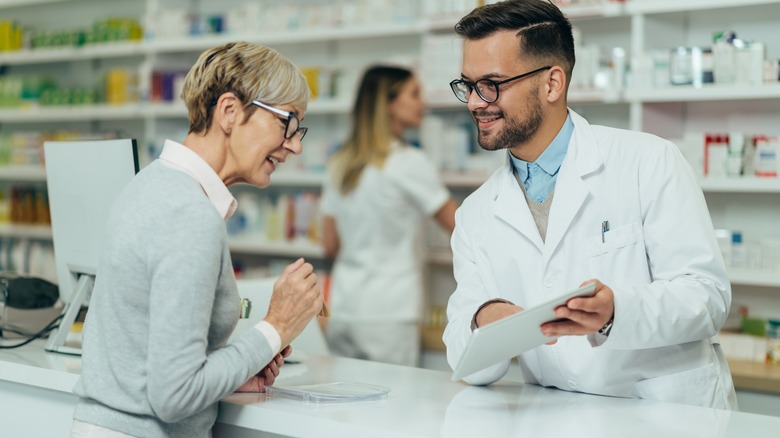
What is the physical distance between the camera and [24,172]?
6.36m

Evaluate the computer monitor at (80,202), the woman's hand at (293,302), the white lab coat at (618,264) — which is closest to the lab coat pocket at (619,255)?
the white lab coat at (618,264)

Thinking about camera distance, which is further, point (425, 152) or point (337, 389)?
point (425, 152)

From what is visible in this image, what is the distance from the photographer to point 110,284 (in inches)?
70.1

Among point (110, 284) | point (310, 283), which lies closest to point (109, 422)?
point (110, 284)

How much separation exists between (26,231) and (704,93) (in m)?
4.66

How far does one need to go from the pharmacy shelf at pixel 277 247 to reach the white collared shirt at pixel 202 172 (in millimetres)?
3009

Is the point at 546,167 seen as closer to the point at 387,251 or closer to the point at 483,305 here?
the point at 483,305

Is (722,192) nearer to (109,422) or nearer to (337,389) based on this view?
(337,389)

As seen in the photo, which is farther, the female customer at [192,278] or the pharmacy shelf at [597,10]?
the pharmacy shelf at [597,10]

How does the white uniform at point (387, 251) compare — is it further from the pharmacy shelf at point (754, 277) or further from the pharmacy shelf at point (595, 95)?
the pharmacy shelf at point (754, 277)

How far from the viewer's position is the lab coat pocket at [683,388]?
→ 2100 millimetres

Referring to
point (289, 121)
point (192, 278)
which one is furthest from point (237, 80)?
point (192, 278)

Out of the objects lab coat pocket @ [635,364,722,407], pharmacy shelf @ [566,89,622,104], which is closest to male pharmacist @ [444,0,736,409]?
lab coat pocket @ [635,364,722,407]

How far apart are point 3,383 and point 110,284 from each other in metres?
0.80
